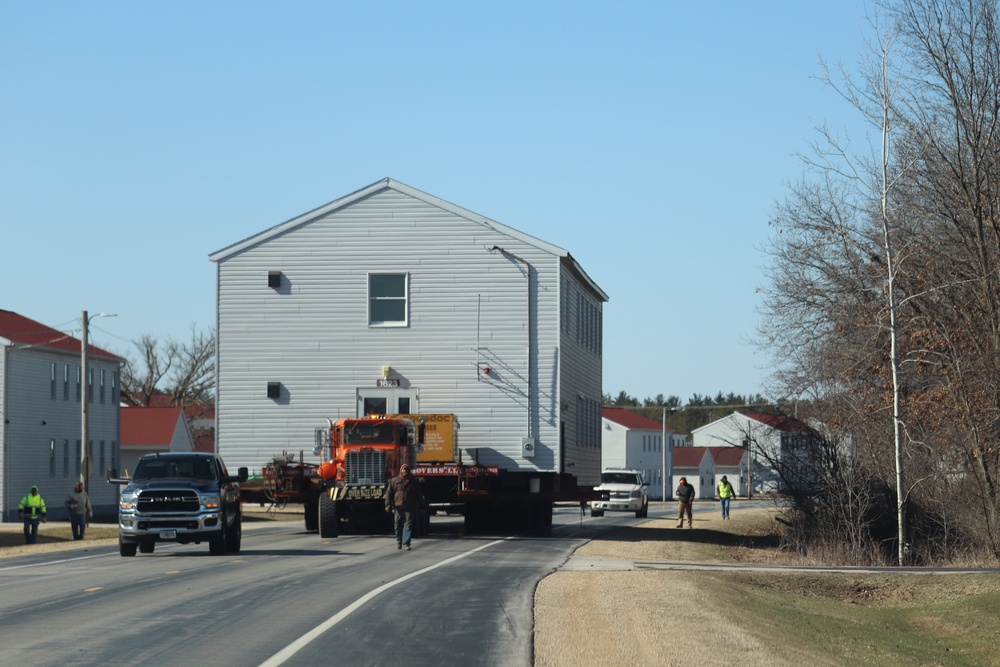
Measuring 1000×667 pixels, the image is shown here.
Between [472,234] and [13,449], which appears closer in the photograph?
[472,234]

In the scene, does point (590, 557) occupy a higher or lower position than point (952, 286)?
lower

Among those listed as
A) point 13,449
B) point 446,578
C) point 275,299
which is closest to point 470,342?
point 275,299

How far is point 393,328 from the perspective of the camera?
3512 cm

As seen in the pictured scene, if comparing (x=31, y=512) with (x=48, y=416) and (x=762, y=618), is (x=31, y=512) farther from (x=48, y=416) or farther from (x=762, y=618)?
(x=48, y=416)

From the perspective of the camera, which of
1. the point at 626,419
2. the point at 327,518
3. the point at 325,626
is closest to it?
the point at 325,626

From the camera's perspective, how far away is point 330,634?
1321cm

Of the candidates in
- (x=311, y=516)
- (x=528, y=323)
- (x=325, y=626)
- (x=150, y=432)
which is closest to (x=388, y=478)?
Result: (x=311, y=516)

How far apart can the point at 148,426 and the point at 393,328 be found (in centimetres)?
4805

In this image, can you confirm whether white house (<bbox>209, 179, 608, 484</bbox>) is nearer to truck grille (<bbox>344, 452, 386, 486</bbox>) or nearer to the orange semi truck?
the orange semi truck

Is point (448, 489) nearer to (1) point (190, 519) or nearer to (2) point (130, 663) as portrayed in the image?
(1) point (190, 519)

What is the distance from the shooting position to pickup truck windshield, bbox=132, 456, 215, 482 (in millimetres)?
24891

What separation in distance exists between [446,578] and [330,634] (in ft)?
21.4

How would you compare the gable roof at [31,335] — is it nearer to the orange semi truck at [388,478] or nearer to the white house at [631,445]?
the orange semi truck at [388,478]

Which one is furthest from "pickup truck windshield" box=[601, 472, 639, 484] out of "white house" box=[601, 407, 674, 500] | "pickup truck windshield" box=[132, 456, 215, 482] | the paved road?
"white house" box=[601, 407, 674, 500]
